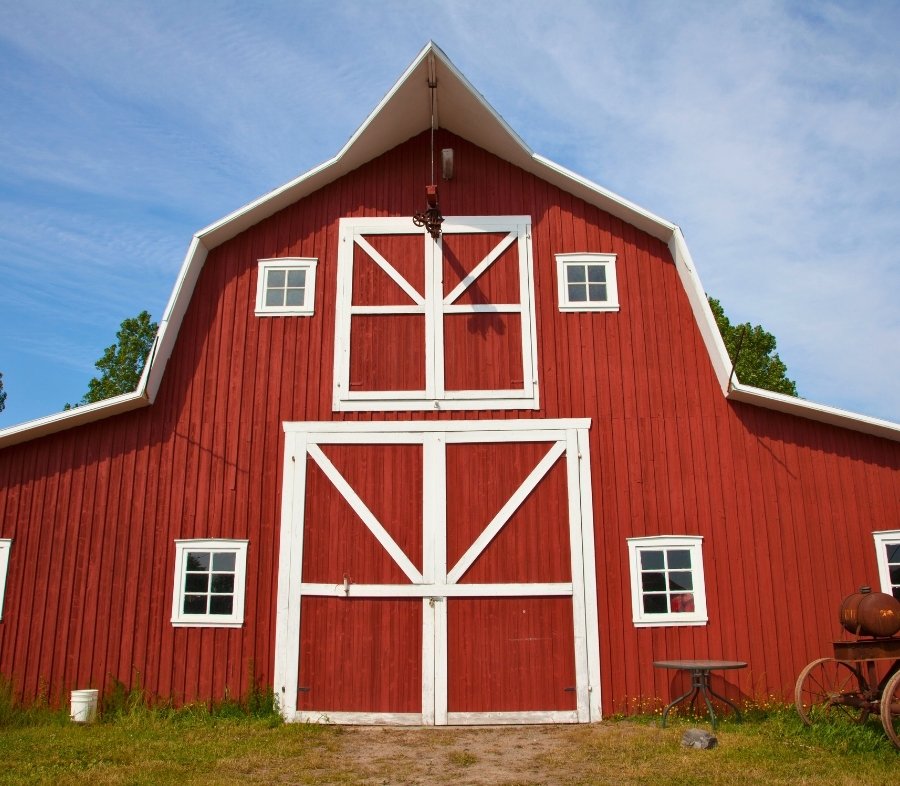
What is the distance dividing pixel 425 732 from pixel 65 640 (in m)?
4.40

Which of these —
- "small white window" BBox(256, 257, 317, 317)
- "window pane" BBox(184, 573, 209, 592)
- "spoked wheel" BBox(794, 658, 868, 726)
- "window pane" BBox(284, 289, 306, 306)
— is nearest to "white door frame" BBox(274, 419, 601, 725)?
"window pane" BBox(184, 573, 209, 592)

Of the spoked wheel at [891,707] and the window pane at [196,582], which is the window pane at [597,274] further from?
the window pane at [196,582]

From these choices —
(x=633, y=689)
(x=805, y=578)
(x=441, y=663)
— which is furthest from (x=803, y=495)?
(x=441, y=663)

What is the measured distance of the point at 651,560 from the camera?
983 cm

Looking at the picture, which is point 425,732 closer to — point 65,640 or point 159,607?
point 159,607

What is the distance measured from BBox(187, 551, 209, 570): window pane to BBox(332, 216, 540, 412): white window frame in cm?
237

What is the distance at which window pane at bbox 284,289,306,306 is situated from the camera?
424 inches

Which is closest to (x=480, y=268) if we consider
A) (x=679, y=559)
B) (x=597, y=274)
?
(x=597, y=274)

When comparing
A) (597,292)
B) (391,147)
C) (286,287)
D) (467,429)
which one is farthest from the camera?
(391,147)

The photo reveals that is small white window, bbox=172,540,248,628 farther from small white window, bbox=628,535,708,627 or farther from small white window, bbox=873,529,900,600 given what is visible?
small white window, bbox=873,529,900,600

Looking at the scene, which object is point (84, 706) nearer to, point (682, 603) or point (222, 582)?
point (222, 582)

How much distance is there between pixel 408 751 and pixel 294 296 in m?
5.75

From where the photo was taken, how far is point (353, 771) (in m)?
7.30

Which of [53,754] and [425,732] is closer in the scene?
[53,754]
